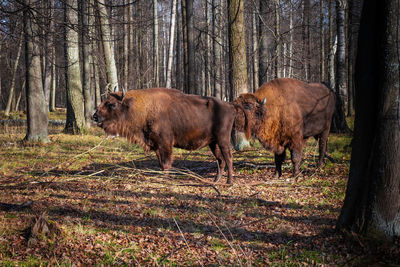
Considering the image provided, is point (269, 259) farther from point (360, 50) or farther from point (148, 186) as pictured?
point (148, 186)

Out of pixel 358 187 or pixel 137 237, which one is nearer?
pixel 358 187

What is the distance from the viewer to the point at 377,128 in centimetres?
374

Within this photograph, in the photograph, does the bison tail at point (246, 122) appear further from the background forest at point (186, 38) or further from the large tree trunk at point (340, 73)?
the large tree trunk at point (340, 73)

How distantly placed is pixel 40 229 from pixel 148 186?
2766mm

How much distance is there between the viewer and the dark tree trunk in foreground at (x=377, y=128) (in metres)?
3.62

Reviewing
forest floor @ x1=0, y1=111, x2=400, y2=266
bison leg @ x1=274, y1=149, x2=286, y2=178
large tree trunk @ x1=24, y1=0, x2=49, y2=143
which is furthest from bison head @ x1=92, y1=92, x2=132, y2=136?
large tree trunk @ x1=24, y1=0, x2=49, y2=143

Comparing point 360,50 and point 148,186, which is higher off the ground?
point 360,50

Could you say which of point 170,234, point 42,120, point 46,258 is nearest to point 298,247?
point 170,234

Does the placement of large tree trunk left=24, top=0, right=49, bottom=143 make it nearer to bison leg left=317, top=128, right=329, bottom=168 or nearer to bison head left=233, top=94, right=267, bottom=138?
bison head left=233, top=94, right=267, bottom=138

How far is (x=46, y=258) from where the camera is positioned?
13.1ft

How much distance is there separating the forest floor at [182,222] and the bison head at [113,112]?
1.29m

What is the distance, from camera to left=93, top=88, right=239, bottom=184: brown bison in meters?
7.61

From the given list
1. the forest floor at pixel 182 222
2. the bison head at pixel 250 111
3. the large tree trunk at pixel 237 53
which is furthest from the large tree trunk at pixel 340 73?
the bison head at pixel 250 111

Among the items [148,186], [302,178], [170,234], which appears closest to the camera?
[170,234]
